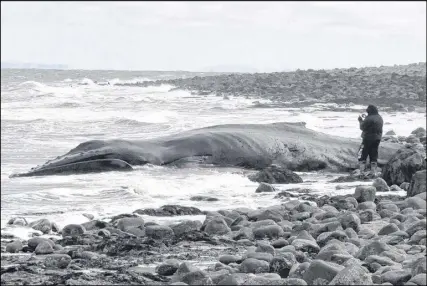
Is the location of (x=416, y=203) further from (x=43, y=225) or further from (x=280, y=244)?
(x=43, y=225)

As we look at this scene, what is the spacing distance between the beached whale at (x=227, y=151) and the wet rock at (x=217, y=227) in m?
4.63

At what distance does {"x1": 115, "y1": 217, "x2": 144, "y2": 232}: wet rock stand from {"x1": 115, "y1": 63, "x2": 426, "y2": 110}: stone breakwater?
27.6 m

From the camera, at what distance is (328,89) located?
4700cm

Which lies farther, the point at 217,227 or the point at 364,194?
the point at 364,194

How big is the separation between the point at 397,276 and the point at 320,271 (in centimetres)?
69

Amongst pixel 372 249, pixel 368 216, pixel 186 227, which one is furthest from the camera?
pixel 368 216

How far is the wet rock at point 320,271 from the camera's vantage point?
6.79m

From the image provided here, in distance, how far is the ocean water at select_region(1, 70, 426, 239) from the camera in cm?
1145

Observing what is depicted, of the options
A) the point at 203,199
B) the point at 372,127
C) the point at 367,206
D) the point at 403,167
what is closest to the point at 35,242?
the point at 203,199

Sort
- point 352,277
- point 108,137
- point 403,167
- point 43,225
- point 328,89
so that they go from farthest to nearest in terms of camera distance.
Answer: point 328,89
point 108,137
point 403,167
point 43,225
point 352,277

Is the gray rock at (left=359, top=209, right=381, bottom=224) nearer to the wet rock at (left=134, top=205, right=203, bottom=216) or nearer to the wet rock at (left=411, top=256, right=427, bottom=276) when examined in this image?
the wet rock at (left=134, top=205, right=203, bottom=216)

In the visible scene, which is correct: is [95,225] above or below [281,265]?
below

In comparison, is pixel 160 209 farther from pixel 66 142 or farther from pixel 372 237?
pixel 66 142

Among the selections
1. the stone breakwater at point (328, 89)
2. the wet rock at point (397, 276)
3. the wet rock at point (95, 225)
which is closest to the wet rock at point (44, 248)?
the wet rock at point (95, 225)
